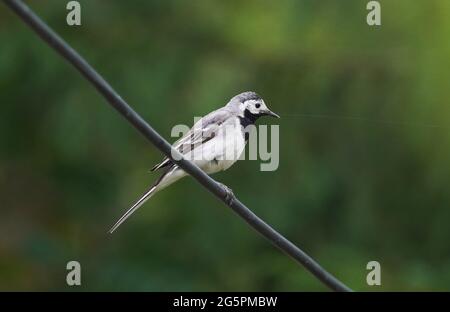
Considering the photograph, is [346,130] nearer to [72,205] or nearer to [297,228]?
[297,228]

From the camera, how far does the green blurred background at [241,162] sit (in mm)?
9344

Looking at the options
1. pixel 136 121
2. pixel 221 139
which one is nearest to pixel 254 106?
pixel 221 139

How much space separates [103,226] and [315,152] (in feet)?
7.40

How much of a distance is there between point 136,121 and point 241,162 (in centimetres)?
584

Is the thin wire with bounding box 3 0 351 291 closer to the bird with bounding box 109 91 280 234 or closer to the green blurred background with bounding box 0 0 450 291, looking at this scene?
the bird with bounding box 109 91 280 234

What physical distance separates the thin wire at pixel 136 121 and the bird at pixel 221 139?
1467mm

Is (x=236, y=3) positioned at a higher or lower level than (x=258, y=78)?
higher

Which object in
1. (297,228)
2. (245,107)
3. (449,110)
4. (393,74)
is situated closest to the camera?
(245,107)

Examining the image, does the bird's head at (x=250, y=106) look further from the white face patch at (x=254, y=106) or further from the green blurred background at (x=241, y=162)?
the green blurred background at (x=241, y=162)

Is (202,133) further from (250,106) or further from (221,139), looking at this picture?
(250,106)

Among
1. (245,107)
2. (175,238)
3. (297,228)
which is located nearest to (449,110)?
(297,228)

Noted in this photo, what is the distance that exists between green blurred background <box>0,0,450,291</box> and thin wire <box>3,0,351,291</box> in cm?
503

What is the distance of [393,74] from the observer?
9578mm

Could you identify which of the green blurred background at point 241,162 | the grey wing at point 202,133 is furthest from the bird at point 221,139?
the green blurred background at point 241,162
